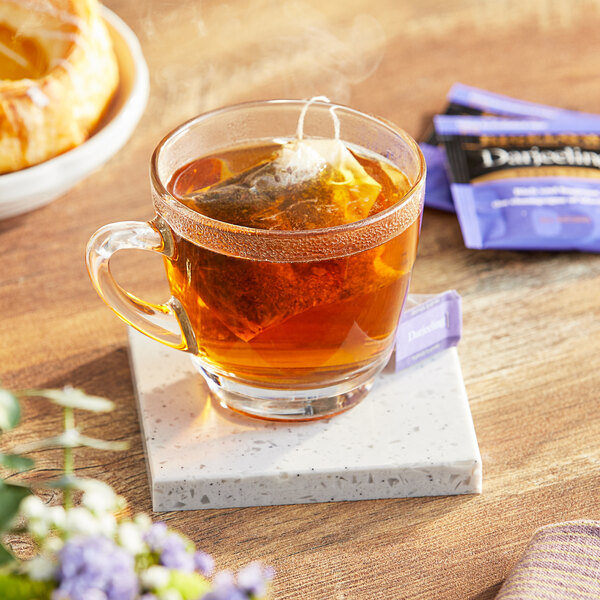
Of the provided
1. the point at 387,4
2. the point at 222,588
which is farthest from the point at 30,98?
the point at 387,4

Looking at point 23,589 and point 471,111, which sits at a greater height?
point 23,589

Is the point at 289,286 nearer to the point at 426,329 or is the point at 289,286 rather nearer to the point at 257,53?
the point at 426,329

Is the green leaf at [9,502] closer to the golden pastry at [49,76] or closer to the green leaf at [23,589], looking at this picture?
the green leaf at [23,589]

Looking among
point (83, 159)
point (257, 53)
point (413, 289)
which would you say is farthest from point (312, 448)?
point (257, 53)

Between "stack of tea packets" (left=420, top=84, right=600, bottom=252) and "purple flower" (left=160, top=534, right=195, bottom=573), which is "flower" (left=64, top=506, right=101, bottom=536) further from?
"stack of tea packets" (left=420, top=84, right=600, bottom=252)

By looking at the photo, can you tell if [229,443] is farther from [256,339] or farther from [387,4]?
[387,4]

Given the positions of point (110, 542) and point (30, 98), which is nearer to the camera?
point (110, 542)

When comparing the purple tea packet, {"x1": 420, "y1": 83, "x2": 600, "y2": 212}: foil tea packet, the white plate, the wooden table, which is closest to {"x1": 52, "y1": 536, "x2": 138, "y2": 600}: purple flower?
the wooden table
